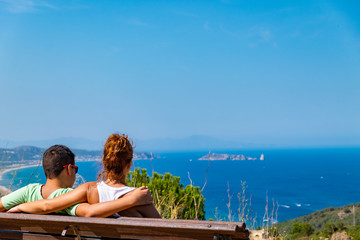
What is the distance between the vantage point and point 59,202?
79.2 inches

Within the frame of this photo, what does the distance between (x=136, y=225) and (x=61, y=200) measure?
0.49 meters

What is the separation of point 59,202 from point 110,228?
34 cm

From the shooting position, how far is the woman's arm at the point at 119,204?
75.2 inches

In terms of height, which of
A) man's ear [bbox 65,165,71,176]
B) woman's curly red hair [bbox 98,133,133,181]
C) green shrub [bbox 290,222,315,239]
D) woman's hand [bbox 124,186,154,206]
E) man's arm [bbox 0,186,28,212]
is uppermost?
woman's curly red hair [bbox 98,133,133,181]

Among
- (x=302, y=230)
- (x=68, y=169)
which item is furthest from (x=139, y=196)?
(x=302, y=230)

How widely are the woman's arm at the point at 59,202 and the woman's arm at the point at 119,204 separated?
0.08m

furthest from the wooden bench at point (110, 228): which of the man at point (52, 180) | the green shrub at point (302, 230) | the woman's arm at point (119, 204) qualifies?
the green shrub at point (302, 230)

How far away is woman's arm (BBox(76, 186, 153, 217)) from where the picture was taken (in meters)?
1.91

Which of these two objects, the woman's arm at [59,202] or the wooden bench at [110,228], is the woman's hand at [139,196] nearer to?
the wooden bench at [110,228]

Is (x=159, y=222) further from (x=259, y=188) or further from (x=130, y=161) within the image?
(x=259, y=188)

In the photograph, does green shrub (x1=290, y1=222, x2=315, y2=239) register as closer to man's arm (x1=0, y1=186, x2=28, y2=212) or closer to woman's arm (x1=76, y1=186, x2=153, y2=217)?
man's arm (x1=0, y1=186, x2=28, y2=212)

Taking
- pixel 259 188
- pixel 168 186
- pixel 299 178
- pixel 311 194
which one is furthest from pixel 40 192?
pixel 299 178

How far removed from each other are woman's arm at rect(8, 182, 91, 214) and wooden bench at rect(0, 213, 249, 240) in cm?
8

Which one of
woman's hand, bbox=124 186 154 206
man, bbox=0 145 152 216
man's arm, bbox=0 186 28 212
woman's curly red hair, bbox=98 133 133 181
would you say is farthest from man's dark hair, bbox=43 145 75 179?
woman's hand, bbox=124 186 154 206
